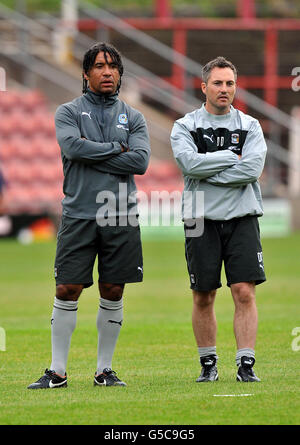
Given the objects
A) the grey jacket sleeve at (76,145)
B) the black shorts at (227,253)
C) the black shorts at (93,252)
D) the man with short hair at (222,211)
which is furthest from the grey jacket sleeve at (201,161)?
the black shorts at (93,252)

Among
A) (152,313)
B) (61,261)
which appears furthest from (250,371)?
(152,313)

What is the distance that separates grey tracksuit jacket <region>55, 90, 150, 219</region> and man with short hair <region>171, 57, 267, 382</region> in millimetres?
332

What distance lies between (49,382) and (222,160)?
6.36 feet

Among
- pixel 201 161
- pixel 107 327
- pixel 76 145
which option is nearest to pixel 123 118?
pixel 76 145

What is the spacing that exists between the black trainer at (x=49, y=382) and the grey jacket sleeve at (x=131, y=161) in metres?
1.44

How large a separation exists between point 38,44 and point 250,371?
26.5 metres

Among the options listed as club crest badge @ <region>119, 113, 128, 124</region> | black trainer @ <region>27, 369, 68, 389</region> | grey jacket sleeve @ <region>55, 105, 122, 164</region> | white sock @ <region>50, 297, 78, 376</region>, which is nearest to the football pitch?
black trainer @ <region>27, 369, 68, 389</region>

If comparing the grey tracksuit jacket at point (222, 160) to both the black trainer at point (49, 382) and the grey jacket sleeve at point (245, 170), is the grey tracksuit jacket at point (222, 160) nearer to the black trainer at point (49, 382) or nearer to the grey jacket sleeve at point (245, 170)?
the grey jacket sleeve at point (245, 170)

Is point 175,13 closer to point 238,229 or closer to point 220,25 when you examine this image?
point 220,25

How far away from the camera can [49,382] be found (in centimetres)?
723

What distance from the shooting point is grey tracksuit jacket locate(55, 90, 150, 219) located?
7.28 m

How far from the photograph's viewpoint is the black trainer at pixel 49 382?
23.7ft

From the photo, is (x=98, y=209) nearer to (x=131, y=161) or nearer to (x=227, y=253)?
(x=131, y=161)

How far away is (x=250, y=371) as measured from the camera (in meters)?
7.32
